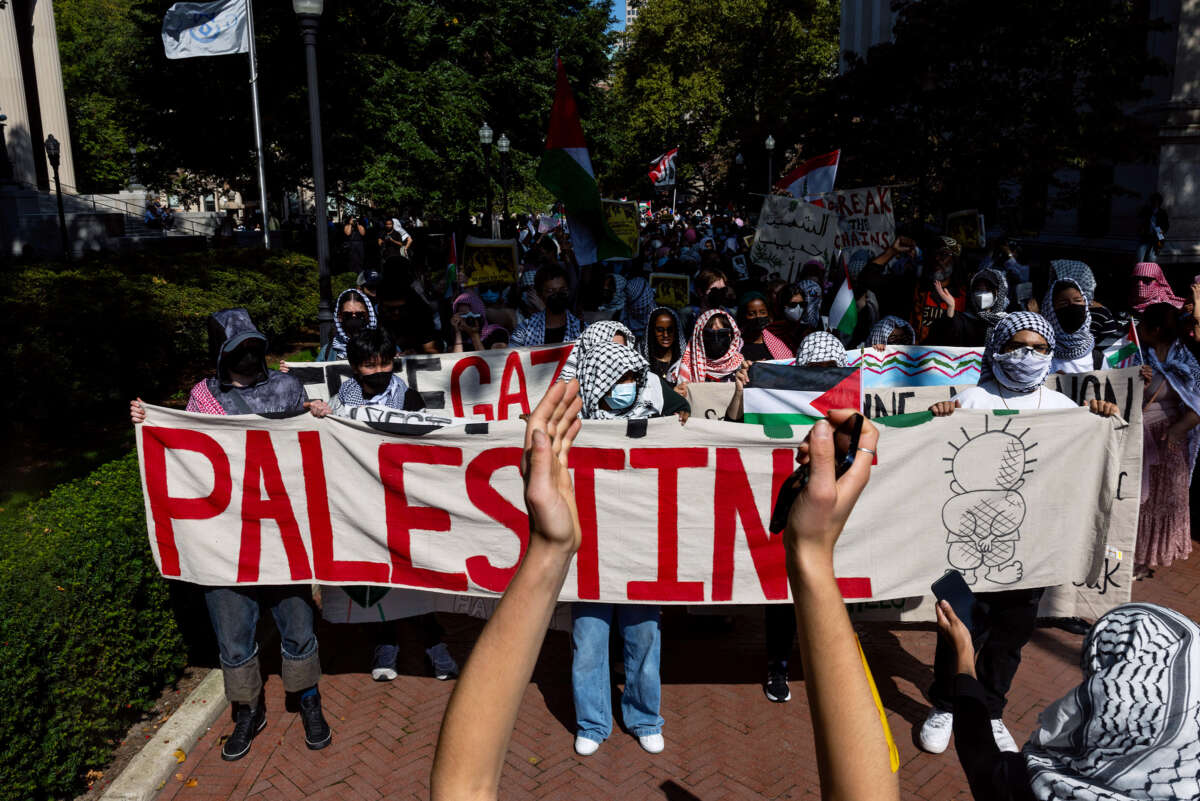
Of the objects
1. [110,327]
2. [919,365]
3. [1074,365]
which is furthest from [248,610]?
[110,327]

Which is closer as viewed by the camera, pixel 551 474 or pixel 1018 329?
pixel 551 474

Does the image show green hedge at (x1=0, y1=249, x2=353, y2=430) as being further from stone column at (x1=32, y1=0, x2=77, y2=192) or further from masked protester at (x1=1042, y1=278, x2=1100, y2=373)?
stone column at (x1=32, y1=0, x2=77, y2=192)

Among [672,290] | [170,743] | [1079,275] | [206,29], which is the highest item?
[206,29]

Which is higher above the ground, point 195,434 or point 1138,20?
point 1138,20

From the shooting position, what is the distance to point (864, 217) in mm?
12617

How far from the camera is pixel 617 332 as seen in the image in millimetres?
5707

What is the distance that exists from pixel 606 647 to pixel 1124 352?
4535 mm

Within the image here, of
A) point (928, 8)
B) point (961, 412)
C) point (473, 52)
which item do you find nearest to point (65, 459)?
point (961, 412)

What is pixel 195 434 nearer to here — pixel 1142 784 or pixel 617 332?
pixel 617 332

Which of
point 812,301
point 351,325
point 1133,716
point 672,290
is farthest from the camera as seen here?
point 672,290

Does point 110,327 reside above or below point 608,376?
below

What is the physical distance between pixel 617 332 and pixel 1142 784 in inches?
160

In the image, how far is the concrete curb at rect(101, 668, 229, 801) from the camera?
4.41m

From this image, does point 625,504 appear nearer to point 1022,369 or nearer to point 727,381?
point 727,381
